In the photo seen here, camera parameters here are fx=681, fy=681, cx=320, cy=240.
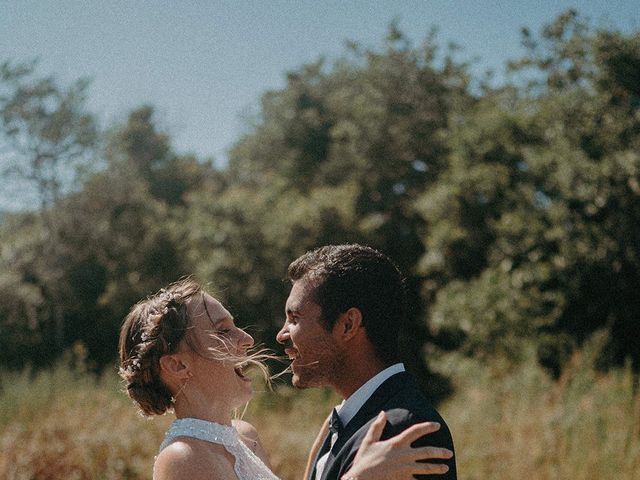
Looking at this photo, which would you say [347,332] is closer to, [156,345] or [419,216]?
[156,345]

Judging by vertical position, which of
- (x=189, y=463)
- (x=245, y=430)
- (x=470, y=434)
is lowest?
(x=470, y=434)

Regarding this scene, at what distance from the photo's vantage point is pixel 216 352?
294cm

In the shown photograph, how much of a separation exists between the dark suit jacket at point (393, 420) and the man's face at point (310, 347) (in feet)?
0.75

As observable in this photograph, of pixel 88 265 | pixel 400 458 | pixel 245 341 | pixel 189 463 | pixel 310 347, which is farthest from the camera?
pixel 88 265

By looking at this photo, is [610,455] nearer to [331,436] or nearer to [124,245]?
[331,436]

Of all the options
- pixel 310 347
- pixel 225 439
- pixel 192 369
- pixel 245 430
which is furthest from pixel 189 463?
pixel 245 430

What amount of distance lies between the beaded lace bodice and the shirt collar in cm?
54

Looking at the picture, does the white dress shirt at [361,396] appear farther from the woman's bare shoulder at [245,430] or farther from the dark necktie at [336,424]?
the woman's bare shoulder at [245,430]

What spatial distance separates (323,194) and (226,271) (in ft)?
9.15

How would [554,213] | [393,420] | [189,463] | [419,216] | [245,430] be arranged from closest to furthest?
[393,420], [189,463], [245,430], [554,213], [419,216]

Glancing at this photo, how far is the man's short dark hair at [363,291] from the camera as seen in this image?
2.83m

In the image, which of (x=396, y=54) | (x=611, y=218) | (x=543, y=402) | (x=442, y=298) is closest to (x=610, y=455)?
(x=543, y=402)

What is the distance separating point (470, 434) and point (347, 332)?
544 centimetres

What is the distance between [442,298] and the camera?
12.5 meters
